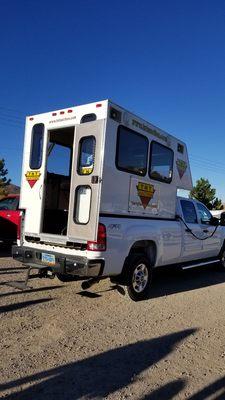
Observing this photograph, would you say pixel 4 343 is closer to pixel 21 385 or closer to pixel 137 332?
pixel 21 385

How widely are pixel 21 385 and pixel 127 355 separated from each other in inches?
54.4

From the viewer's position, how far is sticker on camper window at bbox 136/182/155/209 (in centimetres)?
732

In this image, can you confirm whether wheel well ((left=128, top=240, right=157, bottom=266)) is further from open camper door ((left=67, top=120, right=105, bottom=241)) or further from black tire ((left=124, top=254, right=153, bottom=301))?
open camper door ((left=67, top=120, right=105, bottom=241))

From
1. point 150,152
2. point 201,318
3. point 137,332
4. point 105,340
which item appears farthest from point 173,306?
point 150,152

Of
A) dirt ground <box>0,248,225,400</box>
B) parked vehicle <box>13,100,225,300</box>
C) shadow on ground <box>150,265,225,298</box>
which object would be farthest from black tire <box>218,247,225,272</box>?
dirt ground <box>0,248,225,400</box>

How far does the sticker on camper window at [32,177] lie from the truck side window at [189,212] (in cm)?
333

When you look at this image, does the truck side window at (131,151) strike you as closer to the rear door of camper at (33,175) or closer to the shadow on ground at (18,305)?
the rear door of camper at (33,175)

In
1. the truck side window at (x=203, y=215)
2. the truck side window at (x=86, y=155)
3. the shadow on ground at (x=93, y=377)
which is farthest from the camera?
the truck side window at (x=203, y=215)

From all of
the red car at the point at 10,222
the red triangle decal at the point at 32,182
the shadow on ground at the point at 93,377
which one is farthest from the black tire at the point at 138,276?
the red car at the point at 10,222

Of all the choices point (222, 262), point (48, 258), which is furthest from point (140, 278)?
point (222, 262)

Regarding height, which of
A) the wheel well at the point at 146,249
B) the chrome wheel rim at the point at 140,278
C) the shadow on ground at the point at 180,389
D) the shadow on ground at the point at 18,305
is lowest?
the shadow on ground at the point at 180,389

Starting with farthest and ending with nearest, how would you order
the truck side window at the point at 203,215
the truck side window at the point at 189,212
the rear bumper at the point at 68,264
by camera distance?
the truck side window at the point at 203,215, the truck side window at the point at 189,212, the rear bumper at the point at 68,264

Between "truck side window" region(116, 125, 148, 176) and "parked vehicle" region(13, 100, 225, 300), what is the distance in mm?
17

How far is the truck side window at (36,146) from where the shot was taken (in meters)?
7.39
